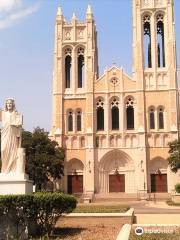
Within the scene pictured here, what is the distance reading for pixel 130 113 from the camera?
53531mm

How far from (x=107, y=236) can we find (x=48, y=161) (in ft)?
107

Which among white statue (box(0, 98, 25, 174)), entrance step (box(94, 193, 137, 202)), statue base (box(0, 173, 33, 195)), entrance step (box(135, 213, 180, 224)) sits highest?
white statue (box(0, 98, 25, 174))

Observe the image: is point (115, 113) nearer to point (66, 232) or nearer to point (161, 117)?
point (161, 117)

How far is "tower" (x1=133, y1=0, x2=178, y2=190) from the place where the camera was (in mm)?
51469

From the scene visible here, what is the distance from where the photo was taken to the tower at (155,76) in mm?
51469

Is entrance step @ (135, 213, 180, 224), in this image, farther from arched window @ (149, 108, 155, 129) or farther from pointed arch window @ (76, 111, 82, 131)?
pointed arch window @ (76, 111, 82, 131)

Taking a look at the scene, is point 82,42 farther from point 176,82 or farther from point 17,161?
point 17,161

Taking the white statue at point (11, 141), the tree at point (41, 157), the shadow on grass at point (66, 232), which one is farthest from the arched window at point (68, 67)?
the white statue at point (11, 141)

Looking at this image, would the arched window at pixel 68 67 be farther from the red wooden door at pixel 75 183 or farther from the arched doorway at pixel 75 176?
the red wooden door at pixel 75 183

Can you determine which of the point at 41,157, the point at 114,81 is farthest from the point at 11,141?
the point at 114,81

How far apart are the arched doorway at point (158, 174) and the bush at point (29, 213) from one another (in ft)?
125

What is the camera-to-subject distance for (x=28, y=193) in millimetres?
13219

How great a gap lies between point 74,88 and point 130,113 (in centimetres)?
789

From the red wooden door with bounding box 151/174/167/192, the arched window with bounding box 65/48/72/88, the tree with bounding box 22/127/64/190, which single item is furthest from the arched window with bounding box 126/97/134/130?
the tree with bounding box 22/127/64/190
